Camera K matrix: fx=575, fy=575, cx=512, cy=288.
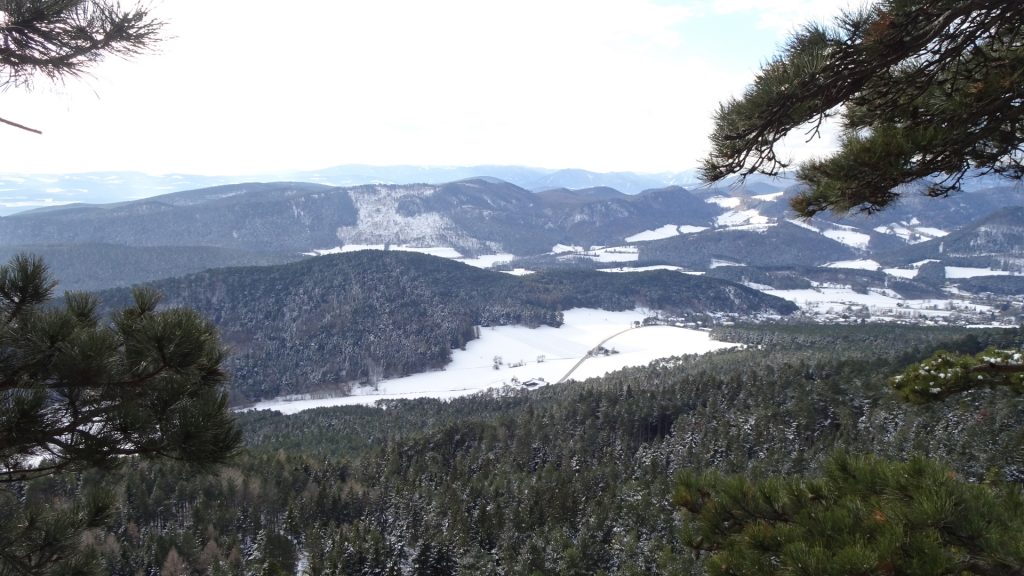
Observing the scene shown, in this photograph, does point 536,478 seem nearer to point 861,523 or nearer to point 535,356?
point 861,523

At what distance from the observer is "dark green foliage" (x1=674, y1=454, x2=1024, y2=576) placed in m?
4.37

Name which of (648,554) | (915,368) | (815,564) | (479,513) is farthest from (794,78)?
(479,513)

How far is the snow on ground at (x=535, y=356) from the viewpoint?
132 m

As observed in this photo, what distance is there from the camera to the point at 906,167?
21.6ft

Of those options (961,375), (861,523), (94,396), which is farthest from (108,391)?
(961,375)

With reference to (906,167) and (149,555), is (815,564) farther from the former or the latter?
(149,555)

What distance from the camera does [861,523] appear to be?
5004 millimetres

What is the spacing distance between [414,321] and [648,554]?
15375 centimetres

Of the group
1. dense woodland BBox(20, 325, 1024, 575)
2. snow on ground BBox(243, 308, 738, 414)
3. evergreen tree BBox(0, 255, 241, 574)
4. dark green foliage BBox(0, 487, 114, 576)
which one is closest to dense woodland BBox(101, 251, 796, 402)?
snow on ground BBox(243, 308, 738, 414)

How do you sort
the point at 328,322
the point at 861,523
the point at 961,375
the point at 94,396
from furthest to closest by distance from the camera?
the point at 328,322 < the point at 961,375 < the point at 94,396 < the point at 861,523

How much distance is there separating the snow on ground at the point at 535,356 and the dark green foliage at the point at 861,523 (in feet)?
395

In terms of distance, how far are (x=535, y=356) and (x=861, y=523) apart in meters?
151

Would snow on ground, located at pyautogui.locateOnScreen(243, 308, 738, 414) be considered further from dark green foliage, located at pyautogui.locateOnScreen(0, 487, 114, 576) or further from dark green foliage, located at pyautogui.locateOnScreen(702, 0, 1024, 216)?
dark green foliage, located at pyautogui.locateOnScreen(702, 0, 1024, 216)

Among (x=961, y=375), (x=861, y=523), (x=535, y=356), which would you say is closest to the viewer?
(x=861, y=523)
